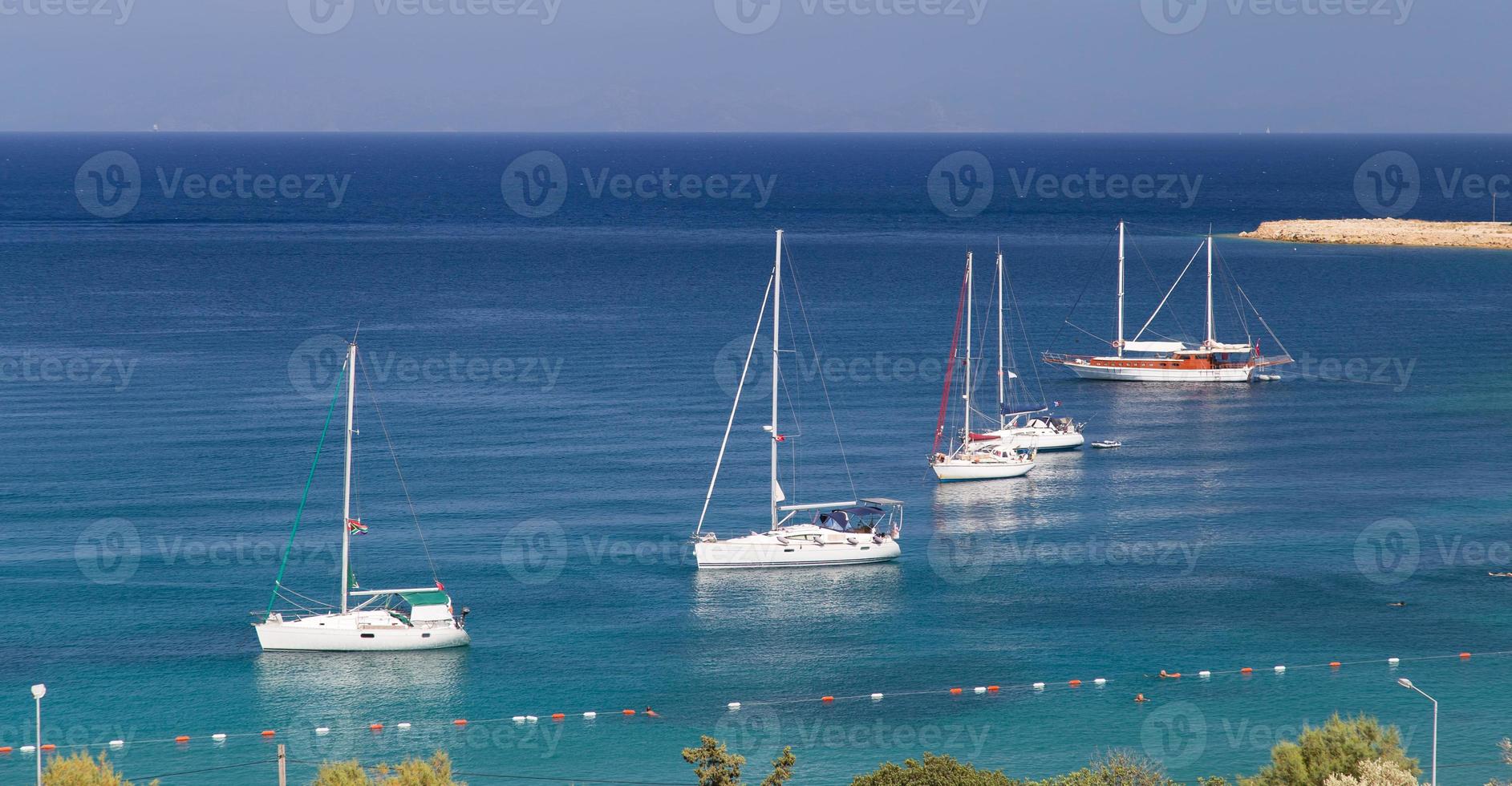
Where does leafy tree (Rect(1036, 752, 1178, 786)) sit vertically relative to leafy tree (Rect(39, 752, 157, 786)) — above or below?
below

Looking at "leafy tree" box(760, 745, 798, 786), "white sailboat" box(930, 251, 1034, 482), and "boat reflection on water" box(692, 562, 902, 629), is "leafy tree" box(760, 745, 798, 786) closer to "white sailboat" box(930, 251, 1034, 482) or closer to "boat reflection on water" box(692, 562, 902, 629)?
"boat reflection on water" box(692, 562, 902, 629)

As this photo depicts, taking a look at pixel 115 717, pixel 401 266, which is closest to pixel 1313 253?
pixel 401 266

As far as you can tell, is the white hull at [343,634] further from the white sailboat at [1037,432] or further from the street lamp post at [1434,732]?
the white sailboat at [1037,432]

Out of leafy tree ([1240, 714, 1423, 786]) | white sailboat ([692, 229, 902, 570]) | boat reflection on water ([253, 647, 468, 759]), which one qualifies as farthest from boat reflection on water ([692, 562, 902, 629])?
leafy tree ([1240, 714, 1423, 786])

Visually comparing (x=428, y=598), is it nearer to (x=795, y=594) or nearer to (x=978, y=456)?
(x=795, y=594)

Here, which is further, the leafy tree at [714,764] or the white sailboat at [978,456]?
the white sailboat at [978,456]

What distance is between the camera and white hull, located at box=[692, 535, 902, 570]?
54.1m

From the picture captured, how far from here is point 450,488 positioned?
6316 cm

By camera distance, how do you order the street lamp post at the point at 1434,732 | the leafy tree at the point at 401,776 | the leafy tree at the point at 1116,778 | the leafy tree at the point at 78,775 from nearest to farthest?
the leafy tree at the point at 78,775, the leafy tree at the point at 401,776, the leafy tree at the point at 1116,778, the street lamp post at the point at 1434,732

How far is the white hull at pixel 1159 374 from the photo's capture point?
89562 mm

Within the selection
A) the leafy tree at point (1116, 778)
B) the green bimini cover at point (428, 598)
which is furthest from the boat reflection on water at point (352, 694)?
the leafy tree at point (1116, 778)

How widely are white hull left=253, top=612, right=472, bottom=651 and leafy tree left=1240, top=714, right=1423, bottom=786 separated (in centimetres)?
2280

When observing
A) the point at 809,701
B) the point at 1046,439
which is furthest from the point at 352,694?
the point at 1046,439

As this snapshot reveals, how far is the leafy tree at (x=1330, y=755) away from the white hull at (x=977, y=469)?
32002 millimetres
